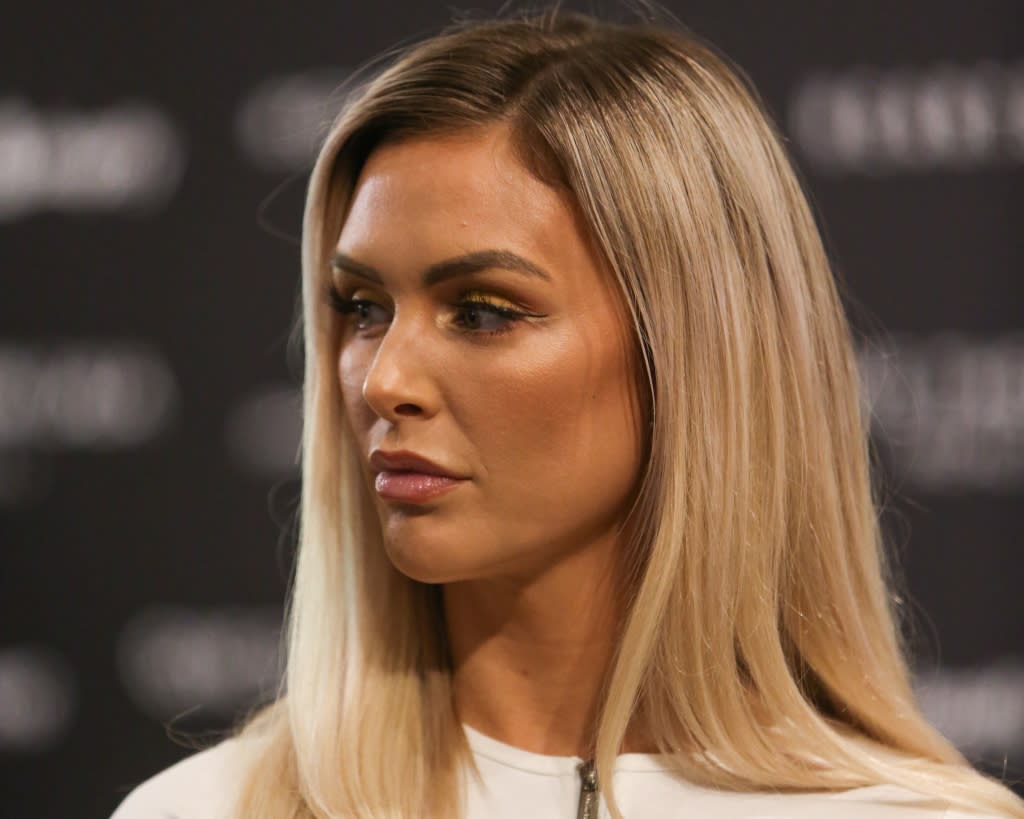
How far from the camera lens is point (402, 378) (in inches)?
54.7

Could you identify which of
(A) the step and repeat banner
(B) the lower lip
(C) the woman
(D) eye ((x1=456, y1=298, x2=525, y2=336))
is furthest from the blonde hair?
(A) the step and repeat banner

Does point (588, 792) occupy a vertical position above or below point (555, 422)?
below

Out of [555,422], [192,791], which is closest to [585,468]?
[555,422]

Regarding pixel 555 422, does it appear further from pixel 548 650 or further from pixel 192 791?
pixel 192 791

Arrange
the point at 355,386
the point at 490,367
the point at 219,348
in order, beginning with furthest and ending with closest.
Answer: the point at 219,348, the point at 355,386, the point at 490,367

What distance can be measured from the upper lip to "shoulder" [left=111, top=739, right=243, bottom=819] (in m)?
0.43

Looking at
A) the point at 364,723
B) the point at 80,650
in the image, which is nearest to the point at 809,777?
the point at 364,723

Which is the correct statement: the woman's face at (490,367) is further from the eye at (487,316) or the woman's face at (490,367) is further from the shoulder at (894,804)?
the shoulder at (894,804)

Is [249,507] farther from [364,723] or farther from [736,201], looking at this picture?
[736,201]

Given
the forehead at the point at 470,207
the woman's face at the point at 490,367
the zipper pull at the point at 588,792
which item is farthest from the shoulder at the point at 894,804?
the forehead at the point at 470,207

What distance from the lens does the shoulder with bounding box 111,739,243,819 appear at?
154 cm

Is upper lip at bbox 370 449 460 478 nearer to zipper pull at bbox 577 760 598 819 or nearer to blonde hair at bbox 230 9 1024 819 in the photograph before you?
blonde hair at bbox 230 9 1024 819

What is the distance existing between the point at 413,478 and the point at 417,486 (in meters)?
0.01

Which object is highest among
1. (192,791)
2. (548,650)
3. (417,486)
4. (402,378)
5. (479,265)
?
(479,265)
